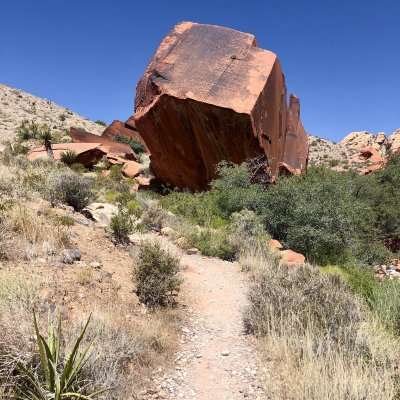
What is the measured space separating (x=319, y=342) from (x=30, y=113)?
3650 cm

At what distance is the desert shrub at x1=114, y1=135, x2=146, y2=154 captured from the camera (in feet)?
89.0

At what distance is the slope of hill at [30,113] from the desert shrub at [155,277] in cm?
2361

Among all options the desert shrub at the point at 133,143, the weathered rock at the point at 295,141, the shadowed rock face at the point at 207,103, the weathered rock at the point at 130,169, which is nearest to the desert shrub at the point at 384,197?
the weathered rock at the point at 295,141

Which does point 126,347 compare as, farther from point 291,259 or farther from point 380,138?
point 380,138

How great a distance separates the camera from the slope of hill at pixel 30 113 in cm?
3004

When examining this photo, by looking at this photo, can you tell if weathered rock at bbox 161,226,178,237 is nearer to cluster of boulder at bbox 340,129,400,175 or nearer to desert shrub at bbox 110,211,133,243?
desert shrub at bbox 110,211,133,243

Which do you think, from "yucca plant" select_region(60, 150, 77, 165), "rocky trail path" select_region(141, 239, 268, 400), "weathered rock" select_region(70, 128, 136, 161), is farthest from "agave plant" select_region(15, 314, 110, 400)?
"weathered rock" select_region(70, 128, 136, 161)

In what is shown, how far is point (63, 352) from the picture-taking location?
3.18 m

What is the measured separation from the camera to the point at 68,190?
8.70 m

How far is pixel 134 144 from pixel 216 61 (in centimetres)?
1502

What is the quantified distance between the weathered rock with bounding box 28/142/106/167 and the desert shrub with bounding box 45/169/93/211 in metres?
10.0

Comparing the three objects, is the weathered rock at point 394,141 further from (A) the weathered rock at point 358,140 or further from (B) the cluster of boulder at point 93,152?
(B) the cluster of boulder at point 93,152

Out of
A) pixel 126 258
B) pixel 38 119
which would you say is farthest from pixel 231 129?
pixel 38 119

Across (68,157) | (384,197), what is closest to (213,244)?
(384,197)
